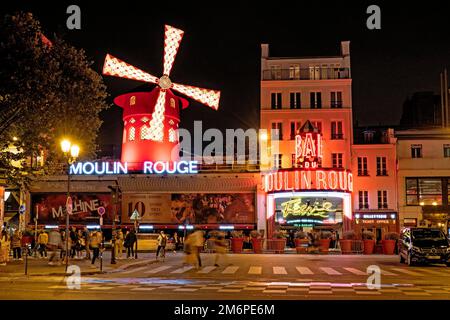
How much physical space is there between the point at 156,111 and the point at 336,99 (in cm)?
1371

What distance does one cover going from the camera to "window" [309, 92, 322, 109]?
4762 cm

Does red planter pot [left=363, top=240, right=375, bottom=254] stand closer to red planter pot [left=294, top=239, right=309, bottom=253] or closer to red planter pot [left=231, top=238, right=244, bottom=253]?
red planter pot [left=294, top=239, right=309, bottom=253]

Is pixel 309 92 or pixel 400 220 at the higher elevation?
pixel 309 92

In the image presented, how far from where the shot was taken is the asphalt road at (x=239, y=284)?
45.8ft

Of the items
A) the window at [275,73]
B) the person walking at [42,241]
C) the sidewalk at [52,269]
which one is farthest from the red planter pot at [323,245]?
the person walking at [42,241]

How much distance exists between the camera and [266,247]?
135 feet

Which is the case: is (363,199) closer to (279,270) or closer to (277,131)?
(277,131)

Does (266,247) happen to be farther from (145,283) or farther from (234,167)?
(145,283)

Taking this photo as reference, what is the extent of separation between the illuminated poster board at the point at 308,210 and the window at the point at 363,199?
55.7 inches

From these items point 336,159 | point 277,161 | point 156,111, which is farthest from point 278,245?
point 156,111

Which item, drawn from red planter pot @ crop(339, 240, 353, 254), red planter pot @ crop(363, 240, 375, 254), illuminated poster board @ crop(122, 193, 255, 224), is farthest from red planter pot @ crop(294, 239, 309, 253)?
illuminated poster board @ crop(122, 193, 255, 224)

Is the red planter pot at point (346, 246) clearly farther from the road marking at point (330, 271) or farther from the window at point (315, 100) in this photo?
the road marking at point (330, 271)

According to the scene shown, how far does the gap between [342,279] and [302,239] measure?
66.7ft

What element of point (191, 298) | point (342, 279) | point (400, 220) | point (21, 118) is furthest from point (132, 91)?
point (191, 298)
